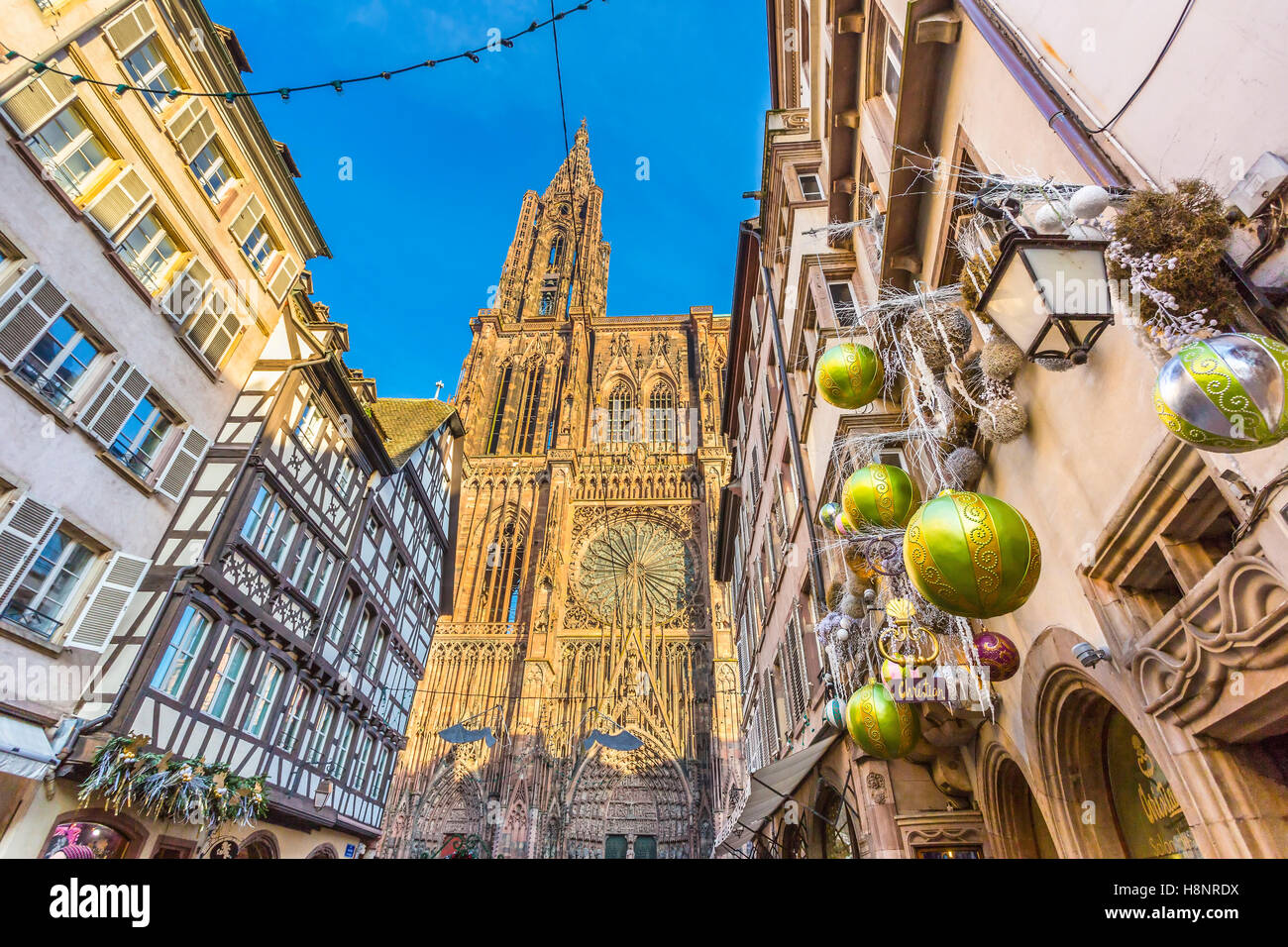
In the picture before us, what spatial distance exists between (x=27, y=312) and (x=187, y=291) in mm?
3145

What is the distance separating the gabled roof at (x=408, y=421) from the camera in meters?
16.9

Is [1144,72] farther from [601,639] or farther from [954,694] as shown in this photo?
[601,639]

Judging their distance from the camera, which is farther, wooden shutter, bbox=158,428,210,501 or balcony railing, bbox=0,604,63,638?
wooden shutter, bbox=158,428,210,501

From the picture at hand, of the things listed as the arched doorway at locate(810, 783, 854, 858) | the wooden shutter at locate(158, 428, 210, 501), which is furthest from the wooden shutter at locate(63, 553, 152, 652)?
the arched doorway at locate(810, 783, 854, 858)

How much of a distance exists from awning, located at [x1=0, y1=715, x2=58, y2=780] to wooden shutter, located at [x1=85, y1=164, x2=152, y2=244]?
646 centimetres

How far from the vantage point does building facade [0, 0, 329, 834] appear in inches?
294

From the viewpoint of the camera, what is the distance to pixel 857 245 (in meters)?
9.15

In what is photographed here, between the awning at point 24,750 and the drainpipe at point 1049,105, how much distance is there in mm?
11120

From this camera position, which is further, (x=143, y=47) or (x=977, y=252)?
(x=143, y=47)

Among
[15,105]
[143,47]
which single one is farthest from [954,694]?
[143,47]

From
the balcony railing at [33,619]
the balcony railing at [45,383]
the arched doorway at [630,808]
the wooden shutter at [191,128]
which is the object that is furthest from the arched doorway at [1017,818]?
the arched doorway at [630,808]

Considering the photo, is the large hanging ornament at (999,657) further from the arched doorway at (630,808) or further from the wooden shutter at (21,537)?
the arched doorway at (630,808)

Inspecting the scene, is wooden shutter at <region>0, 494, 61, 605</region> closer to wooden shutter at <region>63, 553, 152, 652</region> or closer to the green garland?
wooden shutter at <region>63, 553, 152, 652</region>

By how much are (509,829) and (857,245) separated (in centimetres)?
2653
